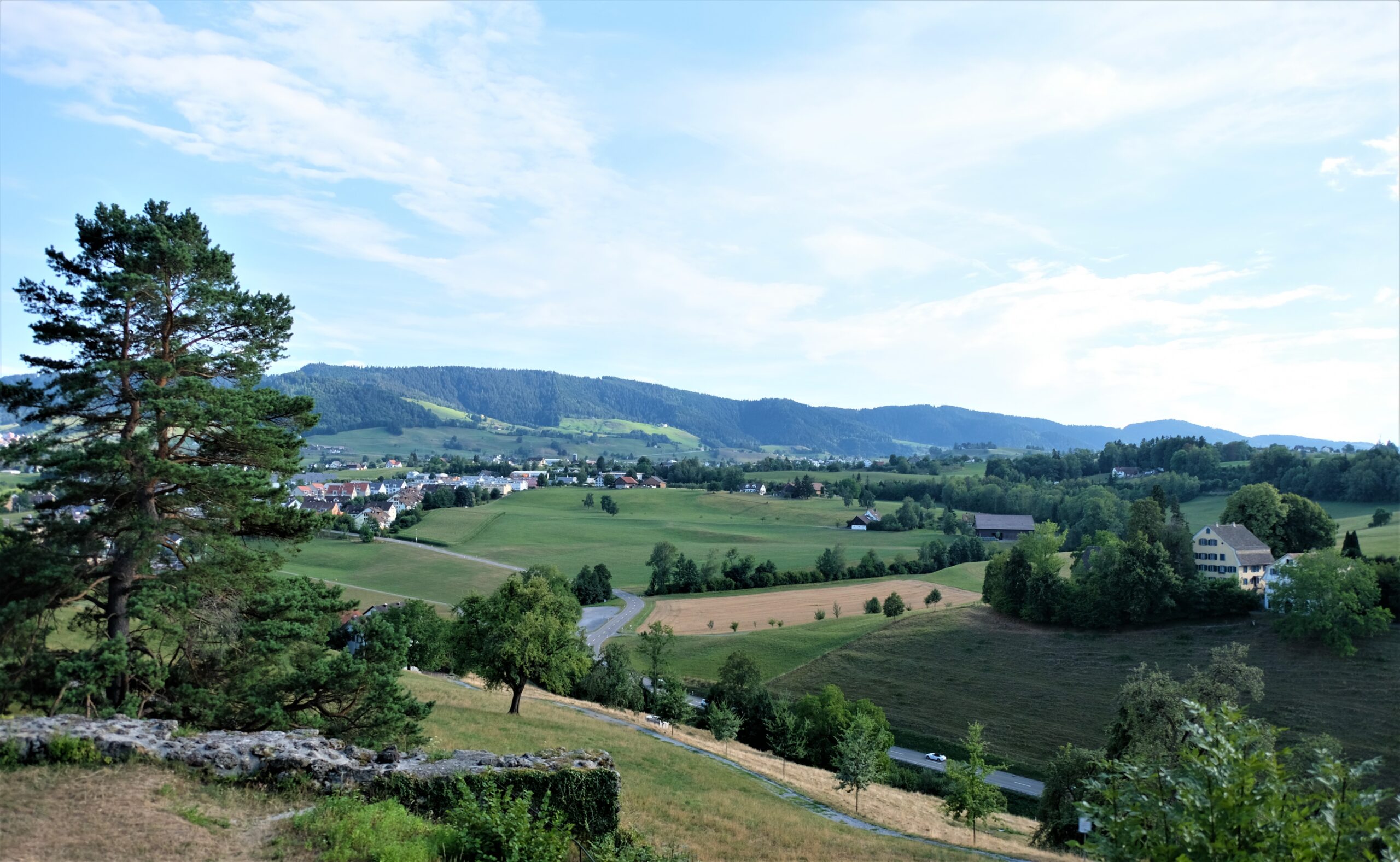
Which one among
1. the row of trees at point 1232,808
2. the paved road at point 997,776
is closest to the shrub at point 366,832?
the row of trees at point 1232,808

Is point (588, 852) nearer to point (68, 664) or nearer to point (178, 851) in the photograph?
point (178, 851)

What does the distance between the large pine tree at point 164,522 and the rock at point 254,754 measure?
140 inches

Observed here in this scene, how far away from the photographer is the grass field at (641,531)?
100812 millimetres

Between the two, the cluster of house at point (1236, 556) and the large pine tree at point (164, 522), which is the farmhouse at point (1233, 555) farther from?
the large pine tree at point (164, 522)

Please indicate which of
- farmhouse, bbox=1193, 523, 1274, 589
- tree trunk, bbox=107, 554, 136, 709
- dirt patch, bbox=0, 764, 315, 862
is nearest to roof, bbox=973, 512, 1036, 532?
farmhouse, bbox=1193, 523, 1274, 589

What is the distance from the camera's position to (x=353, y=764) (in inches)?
458

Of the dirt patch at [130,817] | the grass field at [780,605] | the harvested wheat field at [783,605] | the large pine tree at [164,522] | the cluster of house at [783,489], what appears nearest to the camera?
the dirt patch at [130,817]

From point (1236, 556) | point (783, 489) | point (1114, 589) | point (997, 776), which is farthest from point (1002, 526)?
point (997, 776)

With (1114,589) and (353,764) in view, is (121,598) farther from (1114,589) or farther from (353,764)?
(1114,589)

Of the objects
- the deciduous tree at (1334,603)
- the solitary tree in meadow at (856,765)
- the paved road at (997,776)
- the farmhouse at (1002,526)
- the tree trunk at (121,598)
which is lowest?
the paved road at (997,776)

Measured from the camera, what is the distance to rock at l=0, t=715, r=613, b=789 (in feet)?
37.4

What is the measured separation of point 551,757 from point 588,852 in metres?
2.12

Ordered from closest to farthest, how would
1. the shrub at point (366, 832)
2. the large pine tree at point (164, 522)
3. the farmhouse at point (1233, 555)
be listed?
the shrub at point (366, 832) → the large pine tree at point (164, 522) → the farmhouse at point (1233, 555)

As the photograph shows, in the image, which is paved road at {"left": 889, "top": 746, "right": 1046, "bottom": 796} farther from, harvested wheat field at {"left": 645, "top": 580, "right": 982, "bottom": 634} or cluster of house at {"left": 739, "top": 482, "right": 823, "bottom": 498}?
cluster of house at {"left": 739, "top": 482, "right": 823, "bottom": 498}
